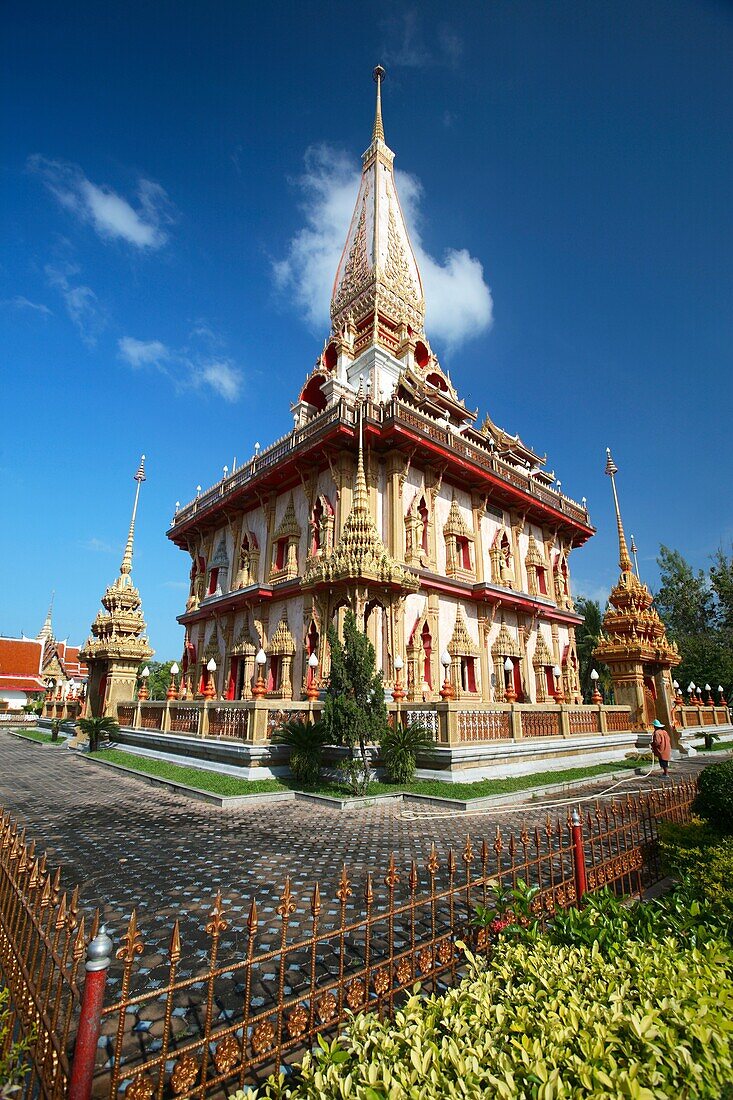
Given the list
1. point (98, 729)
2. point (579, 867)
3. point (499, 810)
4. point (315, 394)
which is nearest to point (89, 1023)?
point (579, 867)

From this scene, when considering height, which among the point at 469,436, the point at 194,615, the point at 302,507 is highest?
the point at 469,436

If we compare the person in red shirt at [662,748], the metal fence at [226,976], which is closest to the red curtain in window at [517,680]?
the person in red shirt at [662,748]

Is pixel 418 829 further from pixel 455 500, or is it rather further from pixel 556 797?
pixel 455 500

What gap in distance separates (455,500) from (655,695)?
11.3 meters

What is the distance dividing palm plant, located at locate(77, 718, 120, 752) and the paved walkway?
26.7ft

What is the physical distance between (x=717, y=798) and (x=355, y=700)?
7.22 metres

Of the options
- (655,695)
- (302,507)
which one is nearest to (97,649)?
(302,507)

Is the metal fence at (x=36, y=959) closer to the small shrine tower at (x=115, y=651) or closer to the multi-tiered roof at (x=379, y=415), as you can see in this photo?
the multi-tiered roof at (x=379, y=415)

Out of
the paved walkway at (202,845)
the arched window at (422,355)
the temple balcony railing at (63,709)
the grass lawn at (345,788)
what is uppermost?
the arched window at (422,355)

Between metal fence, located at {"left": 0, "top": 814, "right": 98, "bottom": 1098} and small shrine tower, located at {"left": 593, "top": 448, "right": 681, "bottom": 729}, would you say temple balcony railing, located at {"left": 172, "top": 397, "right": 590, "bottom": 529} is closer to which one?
small shrine tower, located at {"left": 593, "top": 448, "right": 681, "bottom": 729}

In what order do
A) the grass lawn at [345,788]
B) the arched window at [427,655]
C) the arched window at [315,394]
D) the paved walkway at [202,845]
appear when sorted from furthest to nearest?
the arched window at [315,394] → the arched window at [427,655] → the grass lawn at [345,788] → the paved walkway at [202,845]

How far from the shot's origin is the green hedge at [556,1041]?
2045 millimetres

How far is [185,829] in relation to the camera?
27.9 feet

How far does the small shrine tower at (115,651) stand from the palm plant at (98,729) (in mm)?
1224
